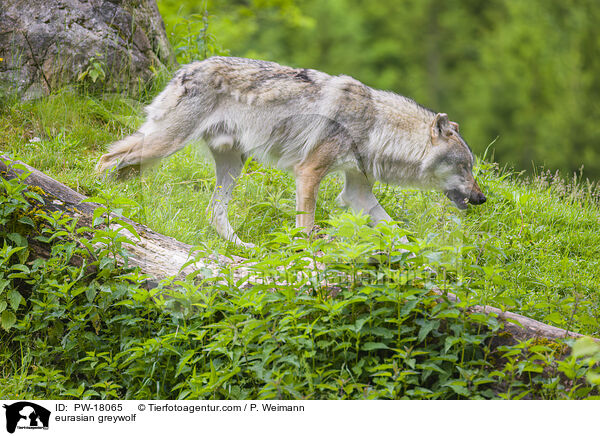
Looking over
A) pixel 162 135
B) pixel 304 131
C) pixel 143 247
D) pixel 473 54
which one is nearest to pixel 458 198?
pixel 304 131

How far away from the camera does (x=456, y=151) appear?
557 cm

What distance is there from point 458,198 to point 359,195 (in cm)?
94

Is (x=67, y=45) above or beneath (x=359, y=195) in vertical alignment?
above

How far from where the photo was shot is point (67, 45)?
7.03 metres

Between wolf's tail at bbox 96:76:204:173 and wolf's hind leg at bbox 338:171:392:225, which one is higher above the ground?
wolf's tail at bbox 96:76:204:173

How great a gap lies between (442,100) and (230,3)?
7720 mm

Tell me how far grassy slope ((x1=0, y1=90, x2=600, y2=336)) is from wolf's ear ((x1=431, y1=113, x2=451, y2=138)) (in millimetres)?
611

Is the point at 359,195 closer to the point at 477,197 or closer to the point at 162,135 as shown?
the point at 477,197

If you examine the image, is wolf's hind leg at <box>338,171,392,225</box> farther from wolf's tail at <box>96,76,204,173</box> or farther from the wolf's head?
wolf's tail at <box>96,76,204,173</box>

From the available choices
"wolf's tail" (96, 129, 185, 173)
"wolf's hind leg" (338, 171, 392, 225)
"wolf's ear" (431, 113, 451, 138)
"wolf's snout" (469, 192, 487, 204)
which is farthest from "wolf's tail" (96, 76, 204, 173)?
"wolf's snout" (469, 192, 487, 204)

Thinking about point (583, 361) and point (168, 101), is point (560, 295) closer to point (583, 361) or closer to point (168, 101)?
point (583, 361)

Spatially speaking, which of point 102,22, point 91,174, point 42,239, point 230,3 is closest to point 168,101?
point 91,174

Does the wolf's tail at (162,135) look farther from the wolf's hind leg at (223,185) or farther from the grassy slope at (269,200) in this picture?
the wolf's hind leg at (223,185)

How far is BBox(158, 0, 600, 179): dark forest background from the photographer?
1675cm
